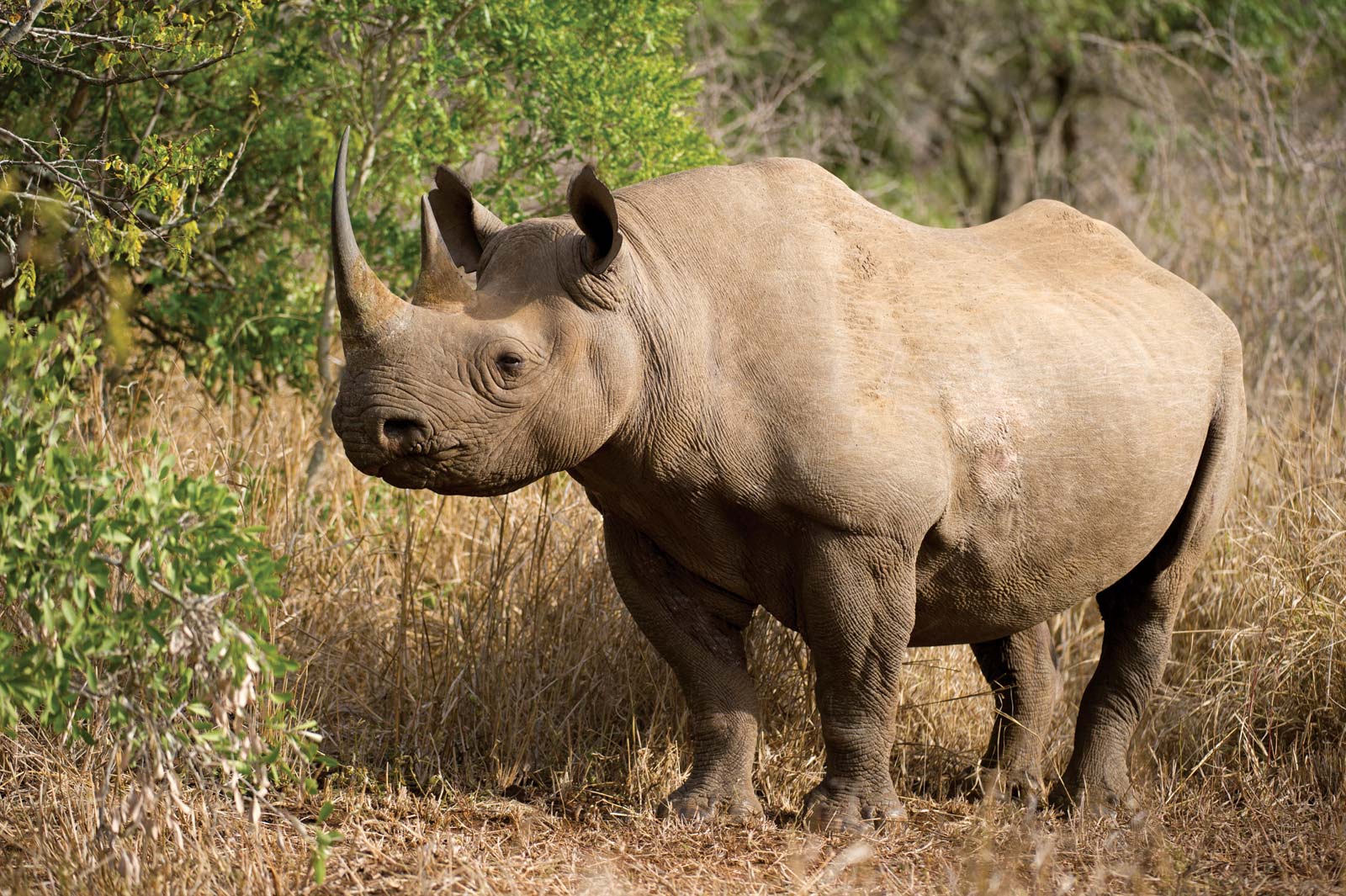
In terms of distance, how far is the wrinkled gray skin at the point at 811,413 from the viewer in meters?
3.74

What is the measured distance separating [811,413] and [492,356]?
2.73 ft

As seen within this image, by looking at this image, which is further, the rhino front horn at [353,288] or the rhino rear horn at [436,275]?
the rhino rear horn at [436,275]

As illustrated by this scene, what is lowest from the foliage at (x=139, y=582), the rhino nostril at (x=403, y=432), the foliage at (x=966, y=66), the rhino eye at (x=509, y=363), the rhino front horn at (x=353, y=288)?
the foliage at (x=139, y=582)

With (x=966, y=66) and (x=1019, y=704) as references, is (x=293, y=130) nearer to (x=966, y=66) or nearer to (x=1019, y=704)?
(x=1019, y=704)

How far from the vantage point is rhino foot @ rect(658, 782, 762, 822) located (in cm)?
438

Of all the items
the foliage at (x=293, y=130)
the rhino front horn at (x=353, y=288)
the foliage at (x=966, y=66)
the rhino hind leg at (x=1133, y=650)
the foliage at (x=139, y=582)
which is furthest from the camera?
the foliage at (x=966, y=66)

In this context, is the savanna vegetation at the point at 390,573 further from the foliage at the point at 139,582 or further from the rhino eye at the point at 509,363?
the rhino eye at the point at 509,363

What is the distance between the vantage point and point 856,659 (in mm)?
4129

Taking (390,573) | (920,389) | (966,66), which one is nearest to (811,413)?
(920,389)

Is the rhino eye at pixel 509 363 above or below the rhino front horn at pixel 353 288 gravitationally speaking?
below

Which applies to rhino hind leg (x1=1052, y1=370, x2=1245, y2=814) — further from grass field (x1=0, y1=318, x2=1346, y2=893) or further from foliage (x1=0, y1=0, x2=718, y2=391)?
foliage (x1=0, y1=0, x2=718, y2=391)

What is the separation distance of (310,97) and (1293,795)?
5035 millimetres

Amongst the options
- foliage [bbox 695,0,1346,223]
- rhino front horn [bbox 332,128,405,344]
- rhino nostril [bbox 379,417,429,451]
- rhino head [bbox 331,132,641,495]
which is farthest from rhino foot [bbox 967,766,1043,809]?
foliage [bbox 695,0,1346,223]

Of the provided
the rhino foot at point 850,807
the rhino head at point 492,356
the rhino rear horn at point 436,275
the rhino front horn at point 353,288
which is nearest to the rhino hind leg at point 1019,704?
the rhino foot at point 850,807
